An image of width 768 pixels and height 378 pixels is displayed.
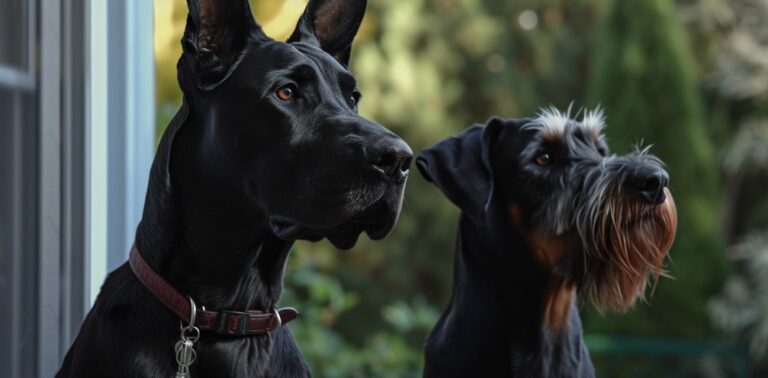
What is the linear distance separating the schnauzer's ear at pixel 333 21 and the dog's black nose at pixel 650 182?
3.07 ft

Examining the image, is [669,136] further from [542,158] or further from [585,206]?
[585,206]

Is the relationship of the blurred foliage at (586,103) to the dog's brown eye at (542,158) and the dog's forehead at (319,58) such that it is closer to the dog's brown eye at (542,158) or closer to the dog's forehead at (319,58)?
the dog's brown eye at (542,158)

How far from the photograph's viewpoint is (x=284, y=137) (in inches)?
79.5

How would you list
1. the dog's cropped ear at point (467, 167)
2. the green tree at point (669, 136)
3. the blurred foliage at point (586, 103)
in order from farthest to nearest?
the blurred foliage at point (586, 103), the green tree at point (669, 136), the dog's cropped ear at point (467, 167)

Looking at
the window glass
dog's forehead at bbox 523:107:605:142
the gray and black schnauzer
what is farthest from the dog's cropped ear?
the window glass

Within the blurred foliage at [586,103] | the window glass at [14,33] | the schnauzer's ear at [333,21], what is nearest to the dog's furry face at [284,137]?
the schnauzer's ear at [333,21]

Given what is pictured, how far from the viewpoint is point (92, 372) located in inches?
77.6

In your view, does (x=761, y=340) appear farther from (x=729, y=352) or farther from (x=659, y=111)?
(x=659, y=111)

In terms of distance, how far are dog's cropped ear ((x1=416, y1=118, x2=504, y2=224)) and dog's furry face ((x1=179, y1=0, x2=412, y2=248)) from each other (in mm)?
780

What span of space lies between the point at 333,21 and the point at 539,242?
3.08 feet

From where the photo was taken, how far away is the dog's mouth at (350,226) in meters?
1.97

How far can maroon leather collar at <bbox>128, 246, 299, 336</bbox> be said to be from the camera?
2.05 meters

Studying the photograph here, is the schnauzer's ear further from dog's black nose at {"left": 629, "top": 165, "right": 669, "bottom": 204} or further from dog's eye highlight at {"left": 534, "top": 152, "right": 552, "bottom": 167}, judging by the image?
dog's black nose at {"left": 629, "top": 165, "right": 669, "bottom": 204}

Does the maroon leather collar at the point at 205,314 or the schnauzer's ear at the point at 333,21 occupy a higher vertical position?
→ the schnauzer's ear at the point at 333,21
